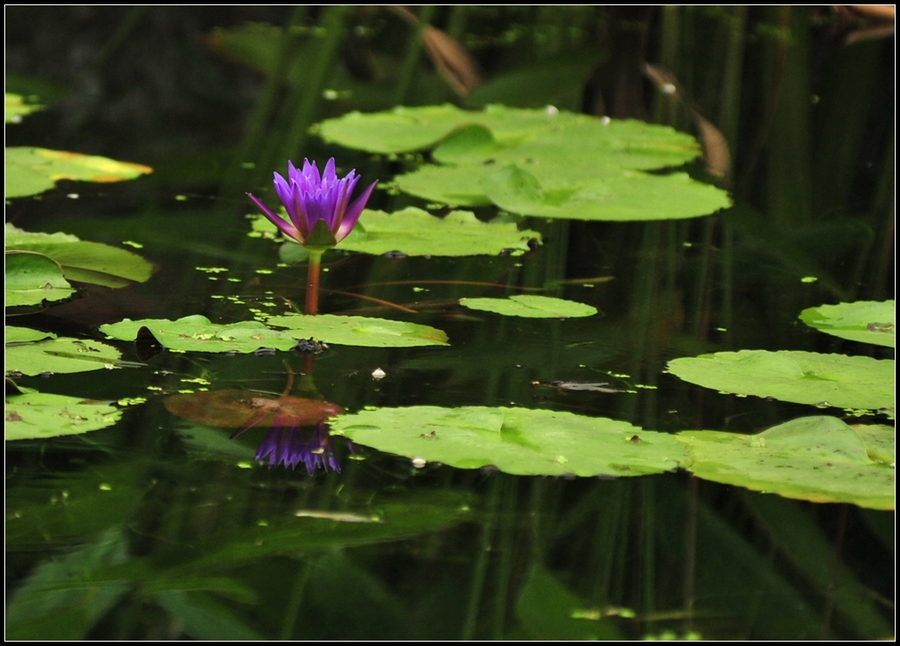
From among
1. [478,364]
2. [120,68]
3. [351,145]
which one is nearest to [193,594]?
[478,364]

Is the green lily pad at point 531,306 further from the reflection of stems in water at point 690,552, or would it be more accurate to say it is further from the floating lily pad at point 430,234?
the reflection of stems in water at point 690,552

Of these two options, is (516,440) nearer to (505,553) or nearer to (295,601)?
(505,553)

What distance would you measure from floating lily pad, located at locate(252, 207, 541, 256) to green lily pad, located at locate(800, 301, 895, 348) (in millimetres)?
542

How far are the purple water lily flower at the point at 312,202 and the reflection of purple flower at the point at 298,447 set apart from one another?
376 mm

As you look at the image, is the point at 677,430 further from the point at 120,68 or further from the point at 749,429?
the point at 120,68

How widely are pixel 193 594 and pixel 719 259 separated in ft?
4.50

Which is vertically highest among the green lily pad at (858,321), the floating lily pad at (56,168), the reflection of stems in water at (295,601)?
the floating lily pad at (56,168)

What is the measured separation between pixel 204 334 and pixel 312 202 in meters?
0.24

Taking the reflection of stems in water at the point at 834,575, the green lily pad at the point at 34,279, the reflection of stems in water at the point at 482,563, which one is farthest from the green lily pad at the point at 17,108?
the reflection of stems in water at the point at 834,575

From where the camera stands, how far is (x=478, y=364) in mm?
1536

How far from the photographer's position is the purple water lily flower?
5.25 feet

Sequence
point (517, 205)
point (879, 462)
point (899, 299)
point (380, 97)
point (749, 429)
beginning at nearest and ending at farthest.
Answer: point (879, 462)
point (749, 429)
point (899, 299)
point (517, 205)
point (380, 97)

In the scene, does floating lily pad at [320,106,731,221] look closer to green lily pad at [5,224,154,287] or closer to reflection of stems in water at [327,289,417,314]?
reflection of stems in water at [327,289,417,314]

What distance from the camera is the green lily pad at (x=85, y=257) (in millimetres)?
1827
